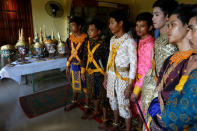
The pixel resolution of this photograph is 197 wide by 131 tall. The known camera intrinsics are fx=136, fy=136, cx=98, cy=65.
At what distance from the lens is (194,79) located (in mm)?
586

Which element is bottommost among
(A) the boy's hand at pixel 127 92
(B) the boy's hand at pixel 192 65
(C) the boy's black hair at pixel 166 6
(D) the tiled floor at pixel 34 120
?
(D) the tiled floor at pixel 34 120

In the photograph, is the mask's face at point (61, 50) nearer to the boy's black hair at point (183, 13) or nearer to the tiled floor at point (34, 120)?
the tiled floor at point (34, 120)

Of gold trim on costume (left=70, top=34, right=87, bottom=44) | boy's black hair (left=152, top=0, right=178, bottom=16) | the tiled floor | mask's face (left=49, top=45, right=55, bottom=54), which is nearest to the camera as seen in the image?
boy's black hair (left=152, top=0, right=178, bottom=16)

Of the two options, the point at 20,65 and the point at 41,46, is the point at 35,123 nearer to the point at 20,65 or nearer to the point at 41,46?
the point at 20,65

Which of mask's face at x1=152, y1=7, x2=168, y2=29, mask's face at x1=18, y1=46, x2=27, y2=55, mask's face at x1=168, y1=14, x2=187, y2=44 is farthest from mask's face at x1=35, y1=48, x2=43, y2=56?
mask's face at x1=168, y1=14, x2=187, y2=44

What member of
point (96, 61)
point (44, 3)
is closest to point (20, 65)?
point (96, 61)


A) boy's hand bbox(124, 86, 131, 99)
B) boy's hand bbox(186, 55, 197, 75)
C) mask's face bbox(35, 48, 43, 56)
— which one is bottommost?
boy's hand bbox(124, 86, 131, 99)

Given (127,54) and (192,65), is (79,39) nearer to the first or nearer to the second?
(127,54)

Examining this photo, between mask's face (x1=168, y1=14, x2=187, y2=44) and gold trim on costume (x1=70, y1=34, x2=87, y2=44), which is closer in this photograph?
mask's face (x1=168, y1=14, x2=187, y2=44)

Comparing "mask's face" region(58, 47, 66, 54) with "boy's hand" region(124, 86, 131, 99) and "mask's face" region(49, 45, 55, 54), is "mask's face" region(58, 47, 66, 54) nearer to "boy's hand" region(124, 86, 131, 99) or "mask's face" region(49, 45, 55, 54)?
"mask's face" region(49, 45, 55, 54)

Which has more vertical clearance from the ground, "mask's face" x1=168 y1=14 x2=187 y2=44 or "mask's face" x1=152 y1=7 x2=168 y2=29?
"mask's face" x1=152 y1=7 x2=168 y2=29

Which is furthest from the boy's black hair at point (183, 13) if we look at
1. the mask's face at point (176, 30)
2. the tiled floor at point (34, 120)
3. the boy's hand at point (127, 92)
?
the tiled floor at point (34, 120)

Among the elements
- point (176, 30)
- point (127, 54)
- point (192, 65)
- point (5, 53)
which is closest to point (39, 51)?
point (5, 53)

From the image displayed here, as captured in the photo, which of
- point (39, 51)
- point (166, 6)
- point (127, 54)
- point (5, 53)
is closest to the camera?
point (166, 6)
